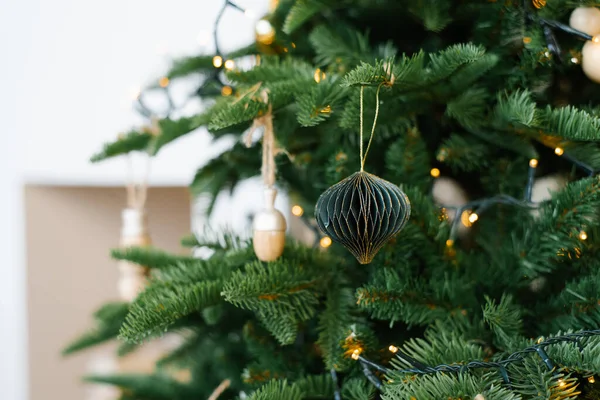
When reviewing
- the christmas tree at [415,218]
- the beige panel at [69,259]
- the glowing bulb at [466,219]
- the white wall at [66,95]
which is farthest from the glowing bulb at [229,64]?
the beige panel at [69,259]

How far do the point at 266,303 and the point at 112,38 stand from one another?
0.79 m

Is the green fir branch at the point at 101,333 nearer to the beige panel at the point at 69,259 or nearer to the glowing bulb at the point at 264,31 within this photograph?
the glowing bulb at the point at 264,31

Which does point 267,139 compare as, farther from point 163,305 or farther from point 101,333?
point 101,333

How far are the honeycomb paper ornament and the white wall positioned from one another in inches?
26.7

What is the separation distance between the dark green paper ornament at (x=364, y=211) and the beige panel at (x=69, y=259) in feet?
2.99

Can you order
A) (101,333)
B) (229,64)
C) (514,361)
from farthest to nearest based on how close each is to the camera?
(101,333) < (229,64) < (514,361)

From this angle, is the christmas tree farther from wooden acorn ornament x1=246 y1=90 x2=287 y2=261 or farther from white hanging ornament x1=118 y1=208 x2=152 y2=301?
white hanging ornament x1=118 y1=208 x2=152 y2=301

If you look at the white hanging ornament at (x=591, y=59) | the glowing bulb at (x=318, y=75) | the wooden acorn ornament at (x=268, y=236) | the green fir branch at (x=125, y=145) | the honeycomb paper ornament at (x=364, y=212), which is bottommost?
the wooden acorn ornament at (x=268, y=236)

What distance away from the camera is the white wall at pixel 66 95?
97 cm

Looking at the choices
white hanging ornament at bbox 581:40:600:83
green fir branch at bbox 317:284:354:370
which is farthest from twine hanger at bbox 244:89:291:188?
white hanging ornament at bbox 581:40:600:83

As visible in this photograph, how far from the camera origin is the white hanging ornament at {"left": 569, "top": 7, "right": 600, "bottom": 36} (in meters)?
0.37

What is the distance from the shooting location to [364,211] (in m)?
0.31

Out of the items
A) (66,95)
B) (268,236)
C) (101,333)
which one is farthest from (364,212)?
(66,95)

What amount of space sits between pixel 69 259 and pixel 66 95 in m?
0.36
